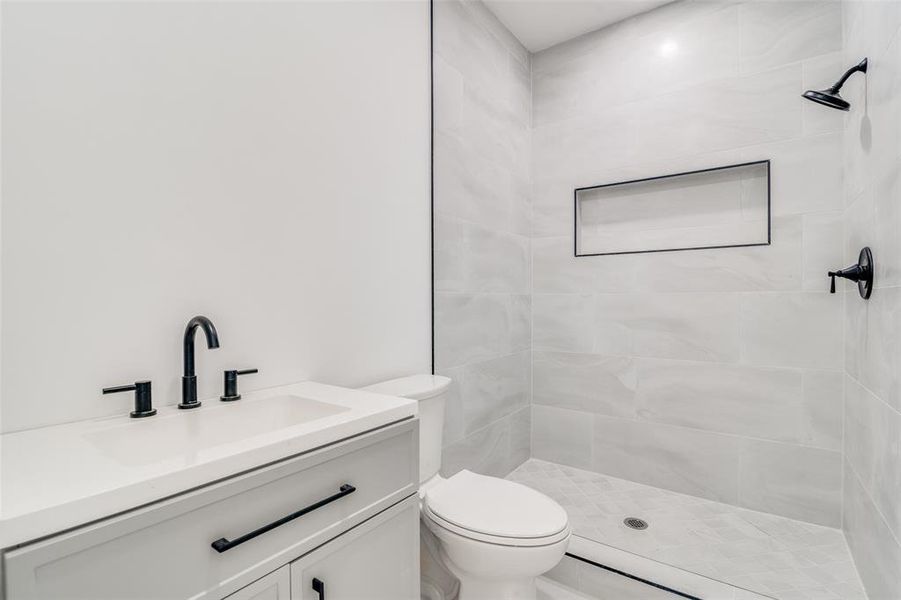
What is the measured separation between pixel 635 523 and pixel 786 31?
232 centimetres

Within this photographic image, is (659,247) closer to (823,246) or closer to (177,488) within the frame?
(823,246)

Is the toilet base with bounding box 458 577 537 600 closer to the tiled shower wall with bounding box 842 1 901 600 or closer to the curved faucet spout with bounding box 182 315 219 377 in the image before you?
the tiled shower wall with bounding box 842 1 901 600

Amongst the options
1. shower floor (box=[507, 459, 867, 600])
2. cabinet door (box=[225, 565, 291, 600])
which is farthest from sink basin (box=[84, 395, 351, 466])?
shower floor (box=[507, 459, 867, 600])

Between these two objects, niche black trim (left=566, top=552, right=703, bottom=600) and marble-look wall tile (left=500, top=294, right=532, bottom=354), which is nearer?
niche black trim (left=566, top=552, right=703, bottom=600)

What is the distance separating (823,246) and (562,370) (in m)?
1.35

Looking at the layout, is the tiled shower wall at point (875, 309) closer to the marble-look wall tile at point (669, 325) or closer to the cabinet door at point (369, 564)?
the marble-look wall tile at point (669, 325)

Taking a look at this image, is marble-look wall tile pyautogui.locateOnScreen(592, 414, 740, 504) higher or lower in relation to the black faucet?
lower

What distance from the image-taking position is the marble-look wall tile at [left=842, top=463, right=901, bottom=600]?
1227mm

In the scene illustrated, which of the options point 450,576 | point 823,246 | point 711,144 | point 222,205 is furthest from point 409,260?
point 823,246

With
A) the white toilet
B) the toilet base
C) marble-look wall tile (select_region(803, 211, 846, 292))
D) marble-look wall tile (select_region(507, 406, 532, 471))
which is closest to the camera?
the white toilet

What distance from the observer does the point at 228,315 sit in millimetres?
1263

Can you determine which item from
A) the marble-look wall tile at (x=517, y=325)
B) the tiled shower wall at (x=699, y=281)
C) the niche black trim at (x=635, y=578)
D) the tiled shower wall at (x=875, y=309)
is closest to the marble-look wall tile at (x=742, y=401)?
the tiled shower wall at (x=699, y=281)

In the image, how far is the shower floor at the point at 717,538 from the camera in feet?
5.32

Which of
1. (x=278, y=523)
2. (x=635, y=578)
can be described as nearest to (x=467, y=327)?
(x=635, y=578)
